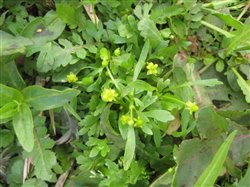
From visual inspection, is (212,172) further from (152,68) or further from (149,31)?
(149,31)

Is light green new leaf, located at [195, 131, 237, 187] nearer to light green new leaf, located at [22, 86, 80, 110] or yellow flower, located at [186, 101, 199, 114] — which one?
yellow flower, located at [186, 101, 199, 114]

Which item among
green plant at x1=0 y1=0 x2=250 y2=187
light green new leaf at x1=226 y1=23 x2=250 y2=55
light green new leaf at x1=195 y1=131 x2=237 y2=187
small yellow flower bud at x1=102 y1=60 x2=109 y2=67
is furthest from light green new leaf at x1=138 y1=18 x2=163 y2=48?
light green new leaf at x1=195 y1=131 x2=237 y2=187

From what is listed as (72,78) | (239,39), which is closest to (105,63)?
(72,78)

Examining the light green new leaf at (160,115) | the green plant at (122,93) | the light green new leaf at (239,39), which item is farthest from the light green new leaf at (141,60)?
the light green new leaf at (239,39)

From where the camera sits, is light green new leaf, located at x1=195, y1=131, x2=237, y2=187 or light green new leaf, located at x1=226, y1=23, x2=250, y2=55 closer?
light green new leaf, located at x1=195, y1=131, x2=237, y2=187

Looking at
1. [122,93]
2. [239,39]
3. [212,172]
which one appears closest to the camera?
[212,172]

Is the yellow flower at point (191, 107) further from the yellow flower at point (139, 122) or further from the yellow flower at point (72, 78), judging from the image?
the yellow flower at point (72, 78)

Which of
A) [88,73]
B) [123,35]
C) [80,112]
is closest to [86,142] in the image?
[80,112]
